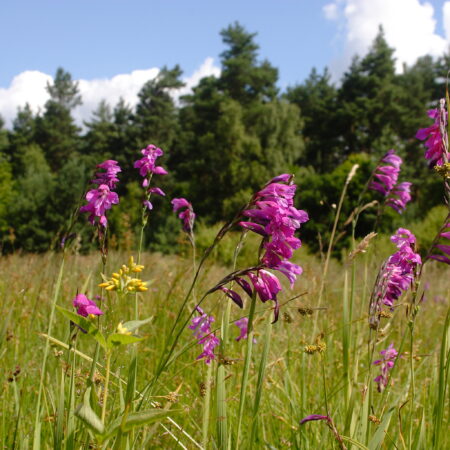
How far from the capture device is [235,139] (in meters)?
28.8

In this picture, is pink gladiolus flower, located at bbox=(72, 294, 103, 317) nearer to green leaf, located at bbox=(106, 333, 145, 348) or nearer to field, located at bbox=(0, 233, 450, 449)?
field, located at bbox=(0, 233, 450, 449)

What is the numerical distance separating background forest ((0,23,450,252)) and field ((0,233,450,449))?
16117 mm

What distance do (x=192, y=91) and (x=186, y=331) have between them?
3576cm

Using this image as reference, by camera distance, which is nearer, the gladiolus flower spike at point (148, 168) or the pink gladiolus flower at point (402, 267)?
the pink gladiolus flower at point (402, 267)

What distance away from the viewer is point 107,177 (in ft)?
5.05

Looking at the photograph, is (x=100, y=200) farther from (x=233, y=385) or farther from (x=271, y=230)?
(x=233, y=385)

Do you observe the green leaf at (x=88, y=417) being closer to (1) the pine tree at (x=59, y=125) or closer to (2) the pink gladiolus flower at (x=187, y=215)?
(2) the pink gladiolus flower at (x=187, y=215)

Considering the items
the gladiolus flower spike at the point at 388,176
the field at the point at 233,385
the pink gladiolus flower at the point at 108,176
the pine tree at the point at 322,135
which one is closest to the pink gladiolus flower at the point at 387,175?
the gladiolus flower spike at the point at 388,176

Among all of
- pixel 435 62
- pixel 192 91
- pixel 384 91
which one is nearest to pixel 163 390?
pixel 384 91

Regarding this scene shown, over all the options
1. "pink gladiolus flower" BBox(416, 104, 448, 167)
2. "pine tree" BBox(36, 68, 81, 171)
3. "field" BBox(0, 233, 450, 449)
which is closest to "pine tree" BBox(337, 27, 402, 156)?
"pine tree" BBox(36, 68, 81, 171)

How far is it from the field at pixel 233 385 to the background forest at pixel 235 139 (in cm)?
1612

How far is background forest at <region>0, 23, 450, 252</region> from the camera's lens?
24938mm

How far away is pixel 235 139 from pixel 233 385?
2697 cm

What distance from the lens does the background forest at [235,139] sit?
81.8ft
